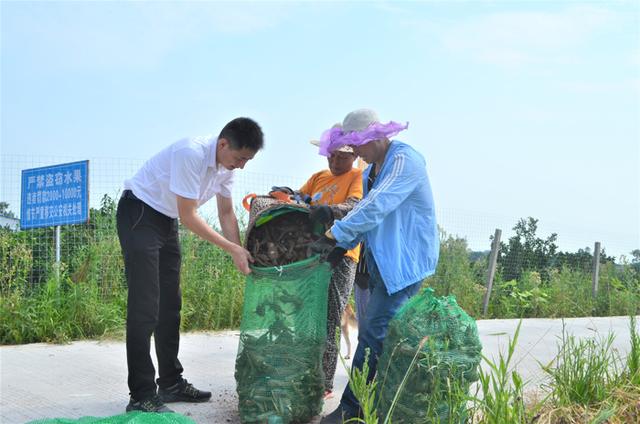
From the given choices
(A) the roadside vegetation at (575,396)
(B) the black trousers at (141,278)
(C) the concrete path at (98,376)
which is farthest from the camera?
(C) the concrete path at (98,376)

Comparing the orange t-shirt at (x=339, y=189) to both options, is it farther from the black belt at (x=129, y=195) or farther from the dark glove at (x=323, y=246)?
the black belt at (x=129, y=195)

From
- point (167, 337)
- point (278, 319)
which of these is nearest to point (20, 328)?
point (167, 337)

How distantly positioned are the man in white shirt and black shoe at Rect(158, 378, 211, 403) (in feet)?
0.55

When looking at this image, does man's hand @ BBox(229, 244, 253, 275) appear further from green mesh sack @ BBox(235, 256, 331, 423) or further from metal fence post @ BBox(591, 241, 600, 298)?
metal fence post @ BBox(591, 241, 600, 298)

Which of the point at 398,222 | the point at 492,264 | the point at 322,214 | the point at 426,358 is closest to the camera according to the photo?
the point at 426,358

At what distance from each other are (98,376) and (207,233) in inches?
75.6

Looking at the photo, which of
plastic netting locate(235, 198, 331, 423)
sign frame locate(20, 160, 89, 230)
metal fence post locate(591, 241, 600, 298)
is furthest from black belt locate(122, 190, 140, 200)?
metal fence post locate(591, 241, 600, 298)

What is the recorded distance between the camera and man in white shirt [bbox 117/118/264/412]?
13.7 feet

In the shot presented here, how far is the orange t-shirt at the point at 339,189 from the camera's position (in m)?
4.66

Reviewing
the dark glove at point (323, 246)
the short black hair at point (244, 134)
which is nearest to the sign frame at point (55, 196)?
the short black hair at point (244, 134)

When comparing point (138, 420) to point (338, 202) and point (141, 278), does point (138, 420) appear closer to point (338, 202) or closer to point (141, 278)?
point (141, 278)

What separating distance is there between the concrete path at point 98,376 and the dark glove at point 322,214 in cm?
115

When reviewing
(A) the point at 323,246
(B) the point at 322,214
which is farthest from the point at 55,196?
(A) the point at 323,246

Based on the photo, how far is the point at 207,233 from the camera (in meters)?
4.23
